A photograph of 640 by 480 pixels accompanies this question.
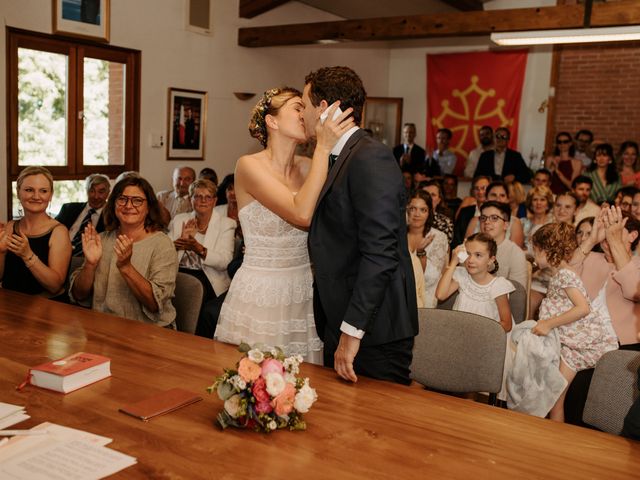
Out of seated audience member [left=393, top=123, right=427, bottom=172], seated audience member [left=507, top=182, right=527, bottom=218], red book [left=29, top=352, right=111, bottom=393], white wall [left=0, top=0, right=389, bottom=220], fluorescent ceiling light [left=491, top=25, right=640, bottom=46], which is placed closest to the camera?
red book [left=29, top=352, right=111, bottom=393]

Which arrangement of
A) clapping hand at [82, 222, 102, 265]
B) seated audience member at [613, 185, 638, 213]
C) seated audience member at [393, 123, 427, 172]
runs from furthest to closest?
seated audience member at [393, 123, 427, 172], seated audience member at [613, 185, 638, 213], clapping hand at [82, 222, 102, 265]

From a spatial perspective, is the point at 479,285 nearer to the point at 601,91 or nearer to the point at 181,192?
the point at 181,192

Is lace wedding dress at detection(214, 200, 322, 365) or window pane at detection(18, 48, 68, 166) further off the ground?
window pane at detection(18, 48, 68, 166)

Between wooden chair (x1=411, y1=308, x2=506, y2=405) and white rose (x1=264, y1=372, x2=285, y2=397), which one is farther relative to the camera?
wooden chair (x1=411, y1=308, x2=506, y2=405)

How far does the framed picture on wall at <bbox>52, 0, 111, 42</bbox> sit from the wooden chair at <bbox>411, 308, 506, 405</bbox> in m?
4.99

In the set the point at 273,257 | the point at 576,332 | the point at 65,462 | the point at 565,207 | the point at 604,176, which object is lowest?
the point at 576,332

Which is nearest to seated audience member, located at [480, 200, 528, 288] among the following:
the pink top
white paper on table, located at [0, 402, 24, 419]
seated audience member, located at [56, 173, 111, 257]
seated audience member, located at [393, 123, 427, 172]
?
the pink top

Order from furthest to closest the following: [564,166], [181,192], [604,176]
Answer: [564,166] → [604,176] → [181,192]

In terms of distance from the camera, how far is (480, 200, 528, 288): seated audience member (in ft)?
14.0

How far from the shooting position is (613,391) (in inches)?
77.5

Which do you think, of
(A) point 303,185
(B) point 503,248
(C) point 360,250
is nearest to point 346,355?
(C) point 360,250

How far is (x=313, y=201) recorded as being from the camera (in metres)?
2.00

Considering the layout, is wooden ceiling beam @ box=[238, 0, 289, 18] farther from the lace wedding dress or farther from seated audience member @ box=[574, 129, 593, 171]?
the lace wedding dress

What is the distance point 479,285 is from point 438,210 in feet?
6.58
